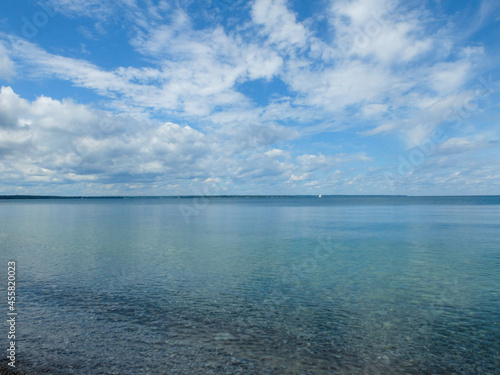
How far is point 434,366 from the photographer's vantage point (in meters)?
12.0

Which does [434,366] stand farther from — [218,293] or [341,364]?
[218,293]

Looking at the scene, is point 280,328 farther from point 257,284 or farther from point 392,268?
point 392,268

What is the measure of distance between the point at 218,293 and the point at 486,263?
24395 mm

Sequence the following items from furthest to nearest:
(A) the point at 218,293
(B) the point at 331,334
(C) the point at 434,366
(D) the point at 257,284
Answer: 1. (D) the point at 257,284
2. (A) the point at 218,293
3. (B) the point at 331,334
4. (C) the point at 434,366

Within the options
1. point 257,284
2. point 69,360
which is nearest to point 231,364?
point 69,360

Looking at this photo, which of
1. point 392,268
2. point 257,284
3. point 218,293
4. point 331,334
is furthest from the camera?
point 392,268

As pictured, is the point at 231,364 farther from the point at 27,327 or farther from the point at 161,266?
the point at 161,266

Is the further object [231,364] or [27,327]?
[27,327]

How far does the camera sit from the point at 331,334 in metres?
14.6

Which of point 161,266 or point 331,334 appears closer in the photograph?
point 331,334

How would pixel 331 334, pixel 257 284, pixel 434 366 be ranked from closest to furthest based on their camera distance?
pixel 434 366 → pixel 331 334 → pixel 257 284

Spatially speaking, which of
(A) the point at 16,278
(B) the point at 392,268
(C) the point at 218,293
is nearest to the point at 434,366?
(C) the point at 218,293

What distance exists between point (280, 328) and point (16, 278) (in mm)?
20278

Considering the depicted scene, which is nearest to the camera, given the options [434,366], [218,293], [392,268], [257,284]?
[434,366]
